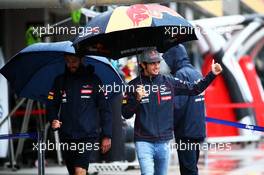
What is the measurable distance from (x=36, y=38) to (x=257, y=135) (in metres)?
6.22

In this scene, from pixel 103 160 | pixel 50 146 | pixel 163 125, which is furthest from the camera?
pixel 50 146

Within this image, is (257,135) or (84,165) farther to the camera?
(257,135)

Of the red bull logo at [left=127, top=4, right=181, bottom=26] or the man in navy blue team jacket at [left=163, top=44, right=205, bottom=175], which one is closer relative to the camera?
the red bull logo at [left=127, top=4, right=181, bottom=26]

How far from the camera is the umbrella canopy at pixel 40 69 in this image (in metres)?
8.73

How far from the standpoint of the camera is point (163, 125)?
7.82m

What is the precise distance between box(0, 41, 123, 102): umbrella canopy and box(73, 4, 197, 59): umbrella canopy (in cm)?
21

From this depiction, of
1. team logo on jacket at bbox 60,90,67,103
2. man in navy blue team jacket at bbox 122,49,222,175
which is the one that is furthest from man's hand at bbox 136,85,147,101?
team logo on jacket at bbox 60,90,67,103

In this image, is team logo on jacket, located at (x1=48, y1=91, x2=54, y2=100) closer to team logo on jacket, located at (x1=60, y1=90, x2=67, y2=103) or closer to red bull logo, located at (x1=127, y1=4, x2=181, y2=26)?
team logo on jacket, located at (x1=60, y1=90, x2=67, y2=103)

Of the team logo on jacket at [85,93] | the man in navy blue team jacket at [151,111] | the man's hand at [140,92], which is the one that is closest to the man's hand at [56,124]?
the team logo on jacket at [85,93]

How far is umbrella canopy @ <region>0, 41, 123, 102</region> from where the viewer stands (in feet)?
28.6

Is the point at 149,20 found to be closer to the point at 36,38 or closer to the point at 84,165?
the point at 84,165

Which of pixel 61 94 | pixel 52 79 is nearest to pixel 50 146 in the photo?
pixel 52 79

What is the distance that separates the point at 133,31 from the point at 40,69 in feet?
4.15

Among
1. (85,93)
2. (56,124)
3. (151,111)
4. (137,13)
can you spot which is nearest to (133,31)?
(137,13)
